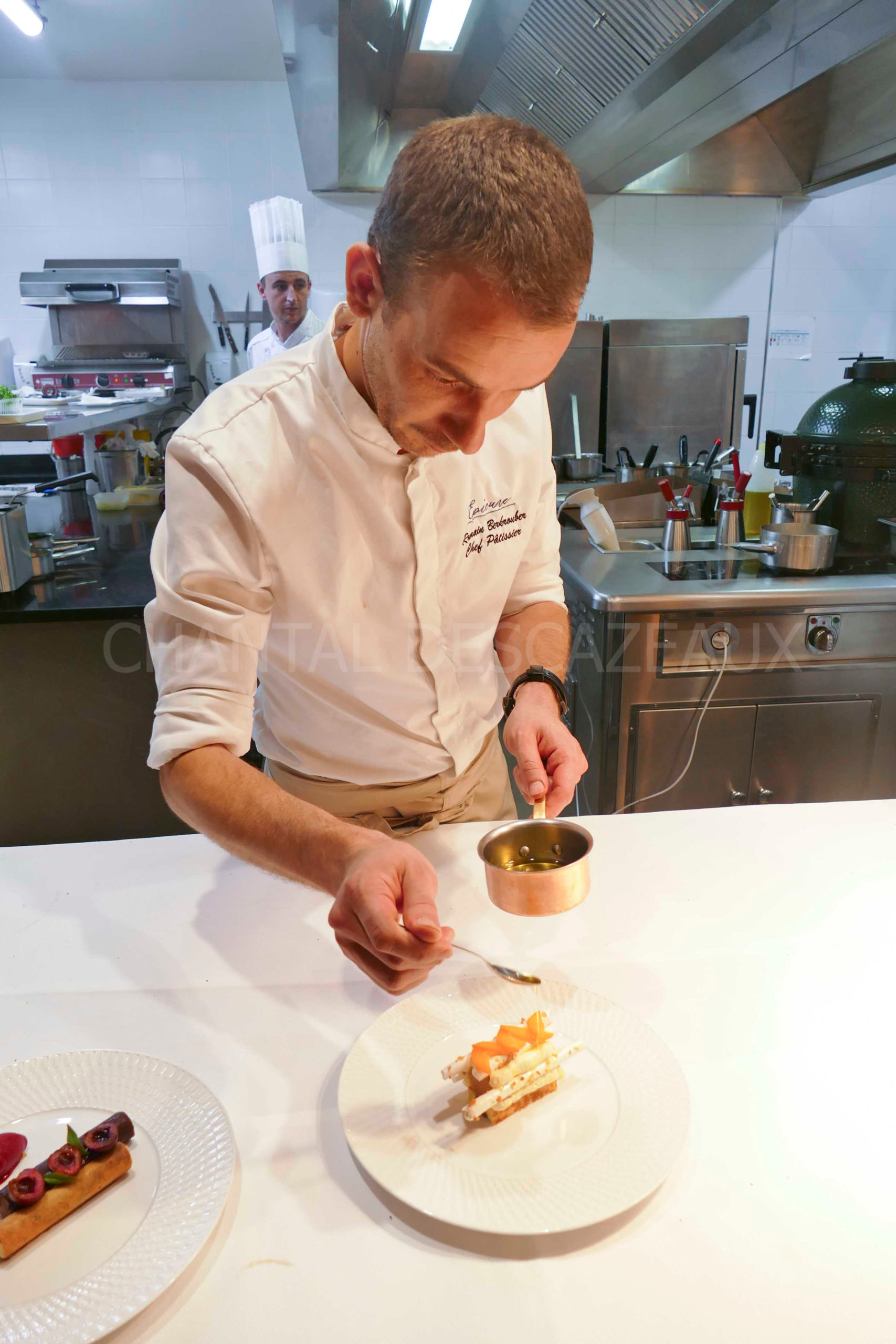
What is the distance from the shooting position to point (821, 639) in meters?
2.26

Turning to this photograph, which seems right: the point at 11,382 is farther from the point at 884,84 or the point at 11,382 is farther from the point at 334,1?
the point at 884,84

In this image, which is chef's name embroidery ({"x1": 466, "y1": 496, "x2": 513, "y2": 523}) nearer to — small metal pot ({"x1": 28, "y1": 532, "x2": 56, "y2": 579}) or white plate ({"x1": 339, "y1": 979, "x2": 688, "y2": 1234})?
white plate ({"x1": 339, "y1": 979, "x2": 688, "y2": 1234})

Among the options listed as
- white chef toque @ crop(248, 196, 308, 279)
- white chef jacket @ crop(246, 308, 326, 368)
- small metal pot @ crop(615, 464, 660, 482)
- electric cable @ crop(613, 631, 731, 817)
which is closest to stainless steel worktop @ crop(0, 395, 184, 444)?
white chef jacket @ crop(246, 308, 326, 368)

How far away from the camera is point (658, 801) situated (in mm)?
2422

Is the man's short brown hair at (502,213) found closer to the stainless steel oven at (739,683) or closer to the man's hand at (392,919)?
the man's hand at (392,919)

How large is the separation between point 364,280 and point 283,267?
386 cm

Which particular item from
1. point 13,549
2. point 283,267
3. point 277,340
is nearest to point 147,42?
point 283,267

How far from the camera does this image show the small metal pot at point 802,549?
2301 millimetres

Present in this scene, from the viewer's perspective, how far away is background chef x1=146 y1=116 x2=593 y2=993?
0.82m

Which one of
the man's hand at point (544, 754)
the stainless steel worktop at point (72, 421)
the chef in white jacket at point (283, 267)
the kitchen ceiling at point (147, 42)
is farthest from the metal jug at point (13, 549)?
the kitchen ceiling at point (147, 42)

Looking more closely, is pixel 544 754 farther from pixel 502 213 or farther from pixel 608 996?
pixel 502 213

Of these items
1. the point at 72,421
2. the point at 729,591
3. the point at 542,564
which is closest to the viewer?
the point at 542,564

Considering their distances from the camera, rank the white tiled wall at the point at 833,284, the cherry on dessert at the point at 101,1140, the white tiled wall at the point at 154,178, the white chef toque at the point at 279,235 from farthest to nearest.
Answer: the white tiled wall at the point at 154,178, the white tiled wall at the point at 833,284, the white chef toque at the point at 279,235, the cherry on dessert at the point at 101,1140

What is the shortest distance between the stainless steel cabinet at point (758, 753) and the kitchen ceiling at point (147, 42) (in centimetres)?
379
